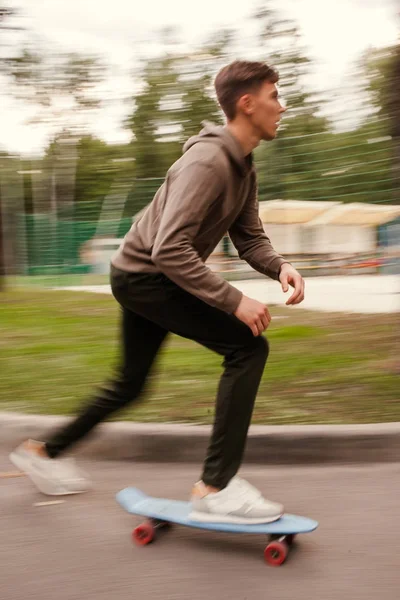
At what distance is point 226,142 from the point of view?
2861mm

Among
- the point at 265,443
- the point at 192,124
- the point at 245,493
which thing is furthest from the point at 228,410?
the point at 192,124

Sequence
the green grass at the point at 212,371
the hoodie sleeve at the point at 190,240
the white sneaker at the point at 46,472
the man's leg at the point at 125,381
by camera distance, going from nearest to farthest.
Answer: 1. the hoodie sleeve at the point at 190,240
2. the man's leg at the point at 125,381
3. the white sneaker at the point at 46,472
4. the green grass at the point at 212,371

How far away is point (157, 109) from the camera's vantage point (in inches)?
886

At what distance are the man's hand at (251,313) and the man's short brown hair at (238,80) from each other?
737mm

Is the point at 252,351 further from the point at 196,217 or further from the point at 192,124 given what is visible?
the point at 192,124

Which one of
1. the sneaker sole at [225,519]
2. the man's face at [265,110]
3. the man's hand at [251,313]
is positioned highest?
the man's face at [265,110]

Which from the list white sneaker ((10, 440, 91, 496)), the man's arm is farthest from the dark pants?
white sneaker ((10, 440, 91, 496))

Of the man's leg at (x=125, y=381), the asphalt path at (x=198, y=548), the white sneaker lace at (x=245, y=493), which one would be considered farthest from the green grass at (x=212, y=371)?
the white sneaker lace at (x=245, y=493)

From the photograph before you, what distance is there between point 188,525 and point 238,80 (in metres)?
1.67

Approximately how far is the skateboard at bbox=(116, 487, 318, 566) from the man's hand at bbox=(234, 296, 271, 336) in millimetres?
711

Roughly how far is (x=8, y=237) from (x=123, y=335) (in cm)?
1330

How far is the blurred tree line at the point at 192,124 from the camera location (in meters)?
9.20

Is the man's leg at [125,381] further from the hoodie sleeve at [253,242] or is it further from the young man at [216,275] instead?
the hoodie sleeve at [253,242]

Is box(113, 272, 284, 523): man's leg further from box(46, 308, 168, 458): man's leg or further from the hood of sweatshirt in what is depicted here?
the hood of sweatshirt
